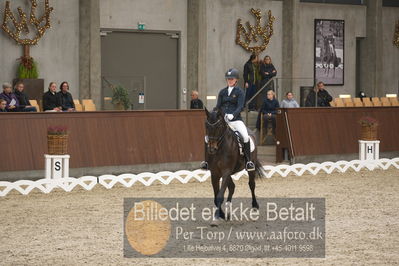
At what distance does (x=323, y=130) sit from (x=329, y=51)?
1112cm

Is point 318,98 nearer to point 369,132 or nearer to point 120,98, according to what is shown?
point 369,132

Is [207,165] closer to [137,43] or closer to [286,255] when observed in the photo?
[286,255]

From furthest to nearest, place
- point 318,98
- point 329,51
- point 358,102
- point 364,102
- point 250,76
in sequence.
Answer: point 329,51, point 364,102, point 358,102, point 250,76, point 318,98

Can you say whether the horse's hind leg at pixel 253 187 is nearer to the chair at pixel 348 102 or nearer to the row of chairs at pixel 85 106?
the row of chairs at pixel 85 106

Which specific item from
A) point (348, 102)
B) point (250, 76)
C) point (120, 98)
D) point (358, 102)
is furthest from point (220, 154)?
point (358, 102)

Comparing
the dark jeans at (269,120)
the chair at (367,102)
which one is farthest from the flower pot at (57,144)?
the chair at (367,102)

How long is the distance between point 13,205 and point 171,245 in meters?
4.23

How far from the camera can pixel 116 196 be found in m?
13.9

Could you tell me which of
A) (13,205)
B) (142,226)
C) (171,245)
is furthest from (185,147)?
(171,245)

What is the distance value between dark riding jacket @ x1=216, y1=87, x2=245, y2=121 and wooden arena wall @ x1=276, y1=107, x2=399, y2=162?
7.43m

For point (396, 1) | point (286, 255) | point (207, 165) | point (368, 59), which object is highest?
point (396, 1)

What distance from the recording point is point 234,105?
38.2ft

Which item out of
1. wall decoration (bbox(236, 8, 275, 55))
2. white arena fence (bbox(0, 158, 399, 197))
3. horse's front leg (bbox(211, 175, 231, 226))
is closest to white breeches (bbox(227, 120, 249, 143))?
horse's front leg (bbox(211, 175, 231, 226))

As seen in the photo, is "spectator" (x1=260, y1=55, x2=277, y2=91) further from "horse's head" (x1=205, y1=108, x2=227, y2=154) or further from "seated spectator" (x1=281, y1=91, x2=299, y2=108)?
"horse's head" (x1=205, y1=108, x2=227, y2=154)
